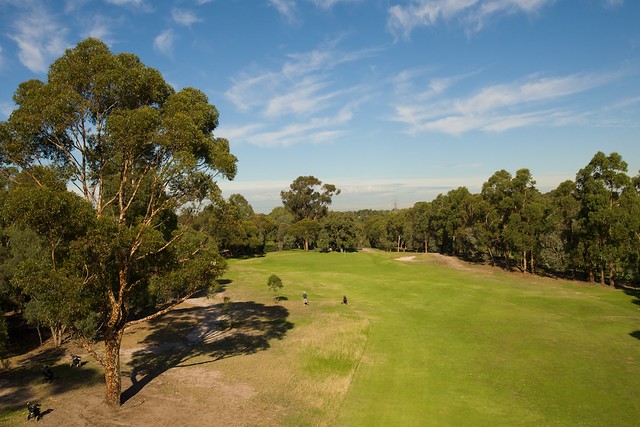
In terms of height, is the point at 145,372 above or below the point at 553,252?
below

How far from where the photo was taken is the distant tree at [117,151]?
16.6 metres

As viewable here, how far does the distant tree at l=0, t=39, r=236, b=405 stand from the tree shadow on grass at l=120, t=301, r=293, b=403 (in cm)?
546

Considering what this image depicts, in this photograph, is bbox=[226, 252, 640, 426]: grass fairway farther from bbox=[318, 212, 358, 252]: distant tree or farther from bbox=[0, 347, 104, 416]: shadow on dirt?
bbox=[318, 212, 358, 252]: distant tree

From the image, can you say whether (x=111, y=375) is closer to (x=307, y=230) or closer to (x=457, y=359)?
(x=457, y=359)

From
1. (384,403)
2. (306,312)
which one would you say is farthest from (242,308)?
(384,403)

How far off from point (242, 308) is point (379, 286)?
20.0 m

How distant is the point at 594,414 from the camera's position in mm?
16578

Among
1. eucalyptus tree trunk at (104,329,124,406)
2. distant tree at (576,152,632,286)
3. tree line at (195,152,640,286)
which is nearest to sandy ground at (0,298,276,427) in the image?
eucalyptus tree trunk at (104,329,124,406)

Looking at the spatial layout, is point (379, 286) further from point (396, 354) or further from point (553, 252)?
point (553, 252)

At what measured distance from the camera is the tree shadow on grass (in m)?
23.2

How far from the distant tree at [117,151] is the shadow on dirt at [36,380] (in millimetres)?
3385

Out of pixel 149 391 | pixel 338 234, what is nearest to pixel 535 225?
pixel 338 234

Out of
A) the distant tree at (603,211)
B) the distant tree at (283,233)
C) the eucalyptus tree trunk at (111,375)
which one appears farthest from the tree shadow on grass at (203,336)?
the distant tree at (283,233)

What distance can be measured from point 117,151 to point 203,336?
17510mm
